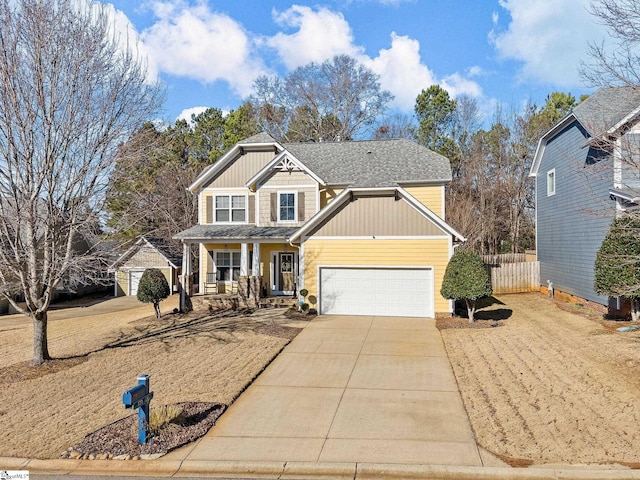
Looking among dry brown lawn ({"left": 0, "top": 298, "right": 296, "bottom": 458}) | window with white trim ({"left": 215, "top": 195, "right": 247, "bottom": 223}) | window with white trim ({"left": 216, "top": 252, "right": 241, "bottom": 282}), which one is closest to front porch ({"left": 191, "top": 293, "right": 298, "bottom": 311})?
dry brown lawn ({"left": 0, "top": 298, "right": 296, "bottom": 458})

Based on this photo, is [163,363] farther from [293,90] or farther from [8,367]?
[293,90]

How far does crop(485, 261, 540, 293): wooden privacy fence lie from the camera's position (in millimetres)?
23500

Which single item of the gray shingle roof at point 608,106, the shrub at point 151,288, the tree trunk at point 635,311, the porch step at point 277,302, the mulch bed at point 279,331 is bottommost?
the mulch bed at point 279,331

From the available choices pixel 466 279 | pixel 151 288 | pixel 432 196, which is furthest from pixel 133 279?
pixel 466 279

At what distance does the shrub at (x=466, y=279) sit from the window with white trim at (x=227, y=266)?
10345 millimetres

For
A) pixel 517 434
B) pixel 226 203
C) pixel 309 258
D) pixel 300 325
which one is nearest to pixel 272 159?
pixel 226 203

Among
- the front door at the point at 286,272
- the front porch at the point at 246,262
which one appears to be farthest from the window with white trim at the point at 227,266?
the front door at the point at 286,272

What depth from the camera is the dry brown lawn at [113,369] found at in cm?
738

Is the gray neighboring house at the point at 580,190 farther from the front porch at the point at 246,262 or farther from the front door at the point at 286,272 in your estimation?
the front door at the point at 286,272

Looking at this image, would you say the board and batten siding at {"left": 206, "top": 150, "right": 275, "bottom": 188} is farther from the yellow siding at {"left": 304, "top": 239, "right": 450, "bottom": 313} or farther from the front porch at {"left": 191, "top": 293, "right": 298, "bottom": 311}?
the yellow siding at {"left": 304, "top": 239, "right": 450, "bottom": 313}

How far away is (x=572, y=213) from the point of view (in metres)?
18.9

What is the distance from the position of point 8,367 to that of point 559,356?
13.5m

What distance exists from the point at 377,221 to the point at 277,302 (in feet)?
18.5

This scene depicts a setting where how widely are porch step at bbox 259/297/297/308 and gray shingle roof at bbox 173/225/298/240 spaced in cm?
269
